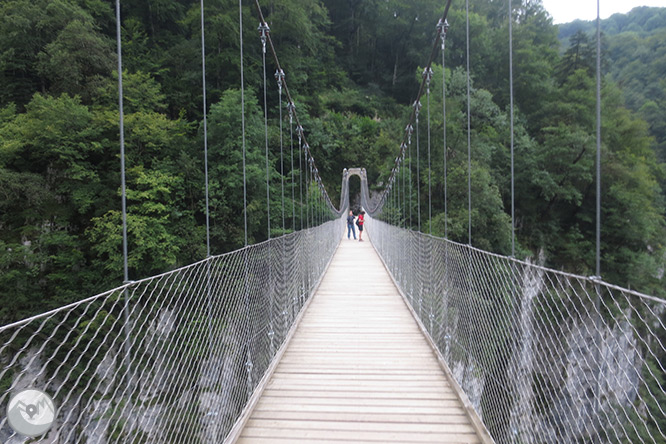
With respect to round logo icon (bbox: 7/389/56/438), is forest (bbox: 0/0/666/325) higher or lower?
higher

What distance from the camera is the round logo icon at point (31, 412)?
0.71m

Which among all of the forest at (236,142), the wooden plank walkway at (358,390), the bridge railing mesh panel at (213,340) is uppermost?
the forest at (236,142)

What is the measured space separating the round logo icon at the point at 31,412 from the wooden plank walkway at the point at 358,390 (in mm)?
883

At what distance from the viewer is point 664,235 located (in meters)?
13.0

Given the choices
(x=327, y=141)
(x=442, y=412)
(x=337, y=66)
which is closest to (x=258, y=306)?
(x=442, y=412)

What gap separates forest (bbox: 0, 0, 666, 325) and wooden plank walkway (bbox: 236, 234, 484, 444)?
2.34 m

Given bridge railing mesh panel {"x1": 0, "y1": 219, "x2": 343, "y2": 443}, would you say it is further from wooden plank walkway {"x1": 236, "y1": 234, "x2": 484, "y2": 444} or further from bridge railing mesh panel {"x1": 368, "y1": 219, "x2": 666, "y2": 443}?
bridge railing mesh panel {"x1": 368, "y1": 219, "x2": 666, "y2": 443}

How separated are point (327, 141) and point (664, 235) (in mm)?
13719

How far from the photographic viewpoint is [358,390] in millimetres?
1856

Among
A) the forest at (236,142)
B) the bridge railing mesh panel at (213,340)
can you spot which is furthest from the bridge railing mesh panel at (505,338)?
the forest at (236,142)

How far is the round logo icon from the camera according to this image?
706 millimetres

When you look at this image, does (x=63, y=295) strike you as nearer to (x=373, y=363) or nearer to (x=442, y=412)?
(x=373, y=363)

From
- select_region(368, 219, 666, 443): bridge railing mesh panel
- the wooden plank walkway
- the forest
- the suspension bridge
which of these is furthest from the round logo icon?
the forest

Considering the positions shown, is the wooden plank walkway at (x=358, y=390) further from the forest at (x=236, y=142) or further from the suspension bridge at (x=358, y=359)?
the forest at (x=236, y=142)
